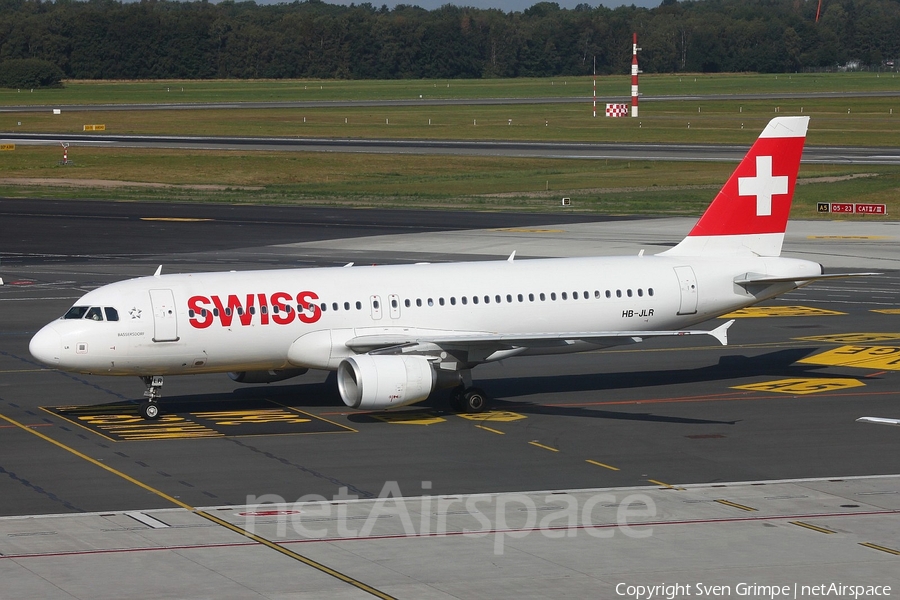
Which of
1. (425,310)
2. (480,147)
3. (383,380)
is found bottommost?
(383,380)

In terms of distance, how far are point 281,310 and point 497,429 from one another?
287 inches

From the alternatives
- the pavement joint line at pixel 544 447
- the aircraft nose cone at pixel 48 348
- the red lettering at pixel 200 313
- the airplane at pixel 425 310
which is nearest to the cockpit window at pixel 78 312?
the airplane at pixel 425 310

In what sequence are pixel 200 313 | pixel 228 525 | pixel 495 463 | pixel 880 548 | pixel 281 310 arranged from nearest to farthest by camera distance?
pixel 880 548 → pixel 228 525 → pixel 495 463 → pixel 200 313 → pixel 281 310

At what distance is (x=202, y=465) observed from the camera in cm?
3266

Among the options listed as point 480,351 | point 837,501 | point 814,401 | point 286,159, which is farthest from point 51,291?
point 286,159

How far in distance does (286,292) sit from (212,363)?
303 centimetres

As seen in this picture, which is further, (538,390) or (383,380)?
(538,390)

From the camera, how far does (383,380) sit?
1426 inches

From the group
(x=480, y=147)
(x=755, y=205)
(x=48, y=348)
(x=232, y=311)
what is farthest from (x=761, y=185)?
(x=480, y=147)

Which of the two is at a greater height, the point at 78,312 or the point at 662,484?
the point at 78,312

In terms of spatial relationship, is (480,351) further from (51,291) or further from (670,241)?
(670,241)

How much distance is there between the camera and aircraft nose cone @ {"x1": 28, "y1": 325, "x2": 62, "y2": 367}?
3653 centimetres

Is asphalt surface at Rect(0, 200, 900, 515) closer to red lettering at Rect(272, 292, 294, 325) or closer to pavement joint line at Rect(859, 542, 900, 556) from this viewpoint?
red lettering at Rect(272, 292, 294, 325)

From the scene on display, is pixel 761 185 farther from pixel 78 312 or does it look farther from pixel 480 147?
pixel 480 147
